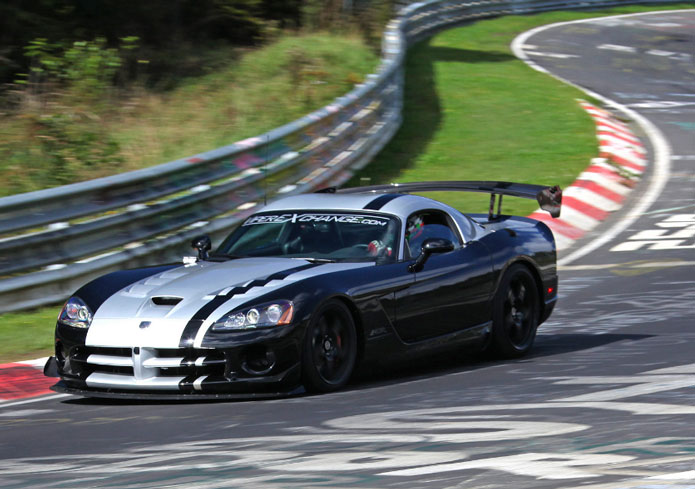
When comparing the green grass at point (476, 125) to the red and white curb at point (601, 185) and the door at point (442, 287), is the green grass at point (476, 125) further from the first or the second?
the door at point (442, 287)

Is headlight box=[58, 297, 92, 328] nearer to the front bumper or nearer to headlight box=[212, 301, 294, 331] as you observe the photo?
the front bumper

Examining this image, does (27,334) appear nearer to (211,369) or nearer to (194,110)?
(211,369)

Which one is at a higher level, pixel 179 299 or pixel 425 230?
pixel 425 230

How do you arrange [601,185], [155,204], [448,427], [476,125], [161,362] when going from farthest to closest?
[476,125] → [601,185] → [155,204] → [161,362] → [448,427]

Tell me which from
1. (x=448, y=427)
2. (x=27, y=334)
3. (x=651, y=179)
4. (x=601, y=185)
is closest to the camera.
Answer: (x=448, y=427)

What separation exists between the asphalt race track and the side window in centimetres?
83

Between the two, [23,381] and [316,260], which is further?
[23,381]

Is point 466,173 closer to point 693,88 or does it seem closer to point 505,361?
point 505,361

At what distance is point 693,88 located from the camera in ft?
77.8

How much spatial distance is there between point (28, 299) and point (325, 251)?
298cm

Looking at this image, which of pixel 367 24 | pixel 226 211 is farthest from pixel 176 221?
pixel 367 24

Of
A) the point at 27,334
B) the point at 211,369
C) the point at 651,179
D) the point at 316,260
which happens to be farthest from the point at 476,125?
the point at 211,369

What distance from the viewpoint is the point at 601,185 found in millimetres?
14977

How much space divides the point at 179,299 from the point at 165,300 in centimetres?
9
